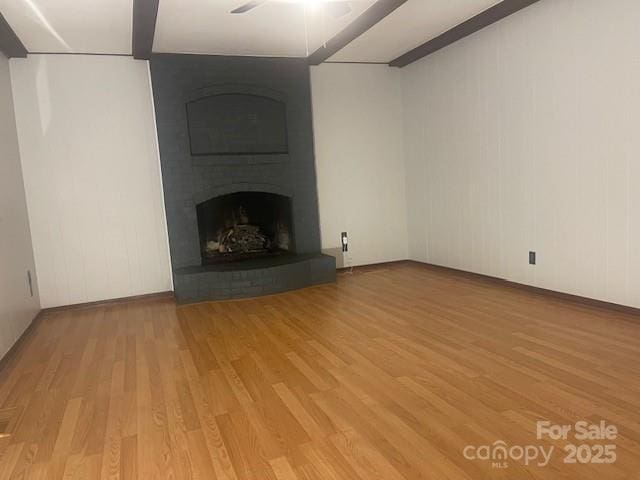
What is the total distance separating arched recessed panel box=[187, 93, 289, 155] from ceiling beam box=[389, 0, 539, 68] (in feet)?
5.12

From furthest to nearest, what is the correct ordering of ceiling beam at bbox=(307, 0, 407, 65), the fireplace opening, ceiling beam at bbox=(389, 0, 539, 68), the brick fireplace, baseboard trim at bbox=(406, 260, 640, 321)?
the fireplace opening, the brick fireplace, ceiling beam at bbox=(389, 0, 539, 68), ceiling beam at bbox=(307, 0, 407, 65), baseboard trim at bbox=(406, 260, 640, 321)

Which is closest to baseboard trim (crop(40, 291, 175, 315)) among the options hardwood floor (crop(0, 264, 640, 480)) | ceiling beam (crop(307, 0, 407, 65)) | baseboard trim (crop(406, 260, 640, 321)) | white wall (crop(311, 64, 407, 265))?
hardwood floor (crop(0, 264, 640, 480))

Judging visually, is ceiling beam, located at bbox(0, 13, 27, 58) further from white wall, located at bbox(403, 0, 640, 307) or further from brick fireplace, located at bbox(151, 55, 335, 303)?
white wall, located at bbox(403, 0, 640, 307)

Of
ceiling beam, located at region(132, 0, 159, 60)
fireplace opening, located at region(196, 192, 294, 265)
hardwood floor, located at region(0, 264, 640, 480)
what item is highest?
ceiling beam, located at region(132, 0, 159, 60)

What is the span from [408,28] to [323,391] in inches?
137

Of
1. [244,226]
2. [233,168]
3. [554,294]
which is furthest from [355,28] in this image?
[554,294]

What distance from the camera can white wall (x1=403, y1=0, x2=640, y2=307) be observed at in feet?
10.5

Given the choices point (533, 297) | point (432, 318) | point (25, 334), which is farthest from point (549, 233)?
point (25, 334)

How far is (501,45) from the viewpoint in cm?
412

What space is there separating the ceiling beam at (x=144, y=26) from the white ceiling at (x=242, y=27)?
0.26ft

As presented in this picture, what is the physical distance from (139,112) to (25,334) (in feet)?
7.65

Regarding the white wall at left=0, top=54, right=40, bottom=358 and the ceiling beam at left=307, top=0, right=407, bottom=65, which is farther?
the ceiling beam at left=307, top=0, right=407, bottom=65

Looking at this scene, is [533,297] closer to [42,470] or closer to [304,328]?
[304,328]

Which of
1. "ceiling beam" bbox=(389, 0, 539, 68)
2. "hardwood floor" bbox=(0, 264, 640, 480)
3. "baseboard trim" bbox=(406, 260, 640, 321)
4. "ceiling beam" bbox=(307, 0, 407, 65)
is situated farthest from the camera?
"ceiling beam" bbox=(389, 0, 539, 68)
